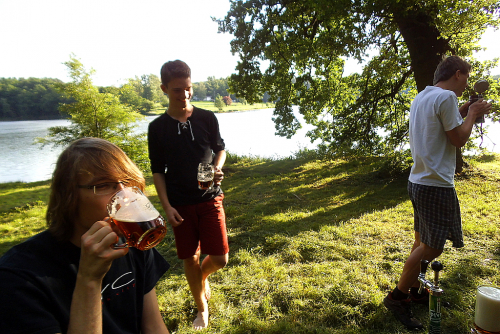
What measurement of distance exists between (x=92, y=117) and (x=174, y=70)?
48.8ft

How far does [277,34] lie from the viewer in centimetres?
958

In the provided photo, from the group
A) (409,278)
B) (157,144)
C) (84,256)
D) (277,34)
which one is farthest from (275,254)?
(277,34)

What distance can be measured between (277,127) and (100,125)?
32.9ft

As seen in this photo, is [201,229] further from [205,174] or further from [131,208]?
[131,208]

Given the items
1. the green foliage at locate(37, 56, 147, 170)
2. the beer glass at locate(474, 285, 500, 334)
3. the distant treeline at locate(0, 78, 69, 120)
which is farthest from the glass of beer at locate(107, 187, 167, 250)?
the distant treeline at locate(0, 78, 69, 120)

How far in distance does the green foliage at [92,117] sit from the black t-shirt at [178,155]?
13.4m

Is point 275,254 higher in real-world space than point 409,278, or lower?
lower

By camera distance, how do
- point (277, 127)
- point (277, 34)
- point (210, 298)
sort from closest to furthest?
point (210, 298) < point (277, 34) < point (277, 127)

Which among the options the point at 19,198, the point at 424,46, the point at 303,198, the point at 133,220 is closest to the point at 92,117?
the point at 19,198

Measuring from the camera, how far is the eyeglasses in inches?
49.5

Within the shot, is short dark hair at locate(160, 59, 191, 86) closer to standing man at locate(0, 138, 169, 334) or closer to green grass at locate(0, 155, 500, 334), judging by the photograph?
standing man at locate(0, 138, 169, 334)

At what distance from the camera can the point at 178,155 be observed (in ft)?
8.57

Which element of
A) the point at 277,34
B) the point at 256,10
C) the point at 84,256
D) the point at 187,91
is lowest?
the point at 84,256

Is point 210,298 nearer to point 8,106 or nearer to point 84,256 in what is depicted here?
point 84,256
